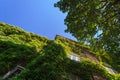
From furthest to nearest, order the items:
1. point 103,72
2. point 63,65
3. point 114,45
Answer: point 103,72 → point 114,45 → point 63,65

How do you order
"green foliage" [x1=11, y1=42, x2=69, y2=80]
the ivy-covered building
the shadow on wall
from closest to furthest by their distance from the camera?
1. "green foliage" [x1=11, y1=42, x2=69, y2=80]
2. the ivy-covered building
3. the shadow on wall

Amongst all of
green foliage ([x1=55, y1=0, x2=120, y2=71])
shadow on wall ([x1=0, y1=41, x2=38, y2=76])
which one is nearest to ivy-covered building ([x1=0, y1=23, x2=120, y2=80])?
shadow on wall ([x1=0, y1=41, x2=38, y2=76])

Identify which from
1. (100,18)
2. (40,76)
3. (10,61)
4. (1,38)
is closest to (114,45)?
(100,18)

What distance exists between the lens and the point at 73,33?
58.9 ft

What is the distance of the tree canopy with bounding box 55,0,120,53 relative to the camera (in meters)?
16.3

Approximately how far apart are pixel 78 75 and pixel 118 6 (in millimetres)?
5559

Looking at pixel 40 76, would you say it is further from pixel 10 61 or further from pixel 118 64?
pixel 118 64

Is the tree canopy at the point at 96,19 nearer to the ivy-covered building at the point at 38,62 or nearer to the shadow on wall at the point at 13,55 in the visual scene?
the ivy-covered building at the point at 38,62

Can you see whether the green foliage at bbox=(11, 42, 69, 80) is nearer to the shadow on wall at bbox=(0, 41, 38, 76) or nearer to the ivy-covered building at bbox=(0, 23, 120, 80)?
the ivy-covered building at bbox=(0, 23, 120, 80)

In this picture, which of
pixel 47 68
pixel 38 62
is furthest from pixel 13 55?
pixel 47 68

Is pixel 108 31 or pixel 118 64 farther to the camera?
pixel 118 64

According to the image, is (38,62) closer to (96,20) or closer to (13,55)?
(13,55)

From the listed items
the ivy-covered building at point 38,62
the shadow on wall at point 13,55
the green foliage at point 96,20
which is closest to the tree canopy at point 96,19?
the green foliage at point 96,20

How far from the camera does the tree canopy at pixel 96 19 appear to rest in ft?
53.6
